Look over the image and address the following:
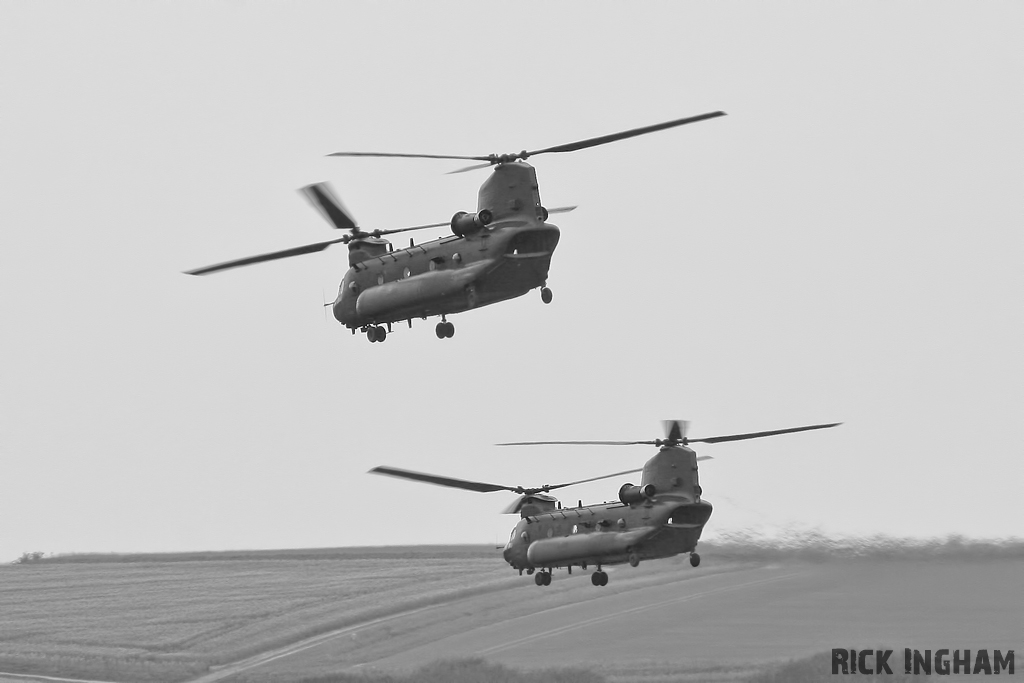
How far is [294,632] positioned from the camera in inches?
3905

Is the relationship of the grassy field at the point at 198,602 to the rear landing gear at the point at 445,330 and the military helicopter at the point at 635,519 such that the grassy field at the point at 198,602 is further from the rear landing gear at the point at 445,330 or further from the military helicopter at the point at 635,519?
the rear landing gear at the point at 445,330

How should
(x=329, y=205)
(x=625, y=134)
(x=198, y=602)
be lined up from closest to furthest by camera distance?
1. (x=625, y=134)
2. (x=329, y=205)
3. (x=198, y=602)

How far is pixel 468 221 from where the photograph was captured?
42719 millimetres

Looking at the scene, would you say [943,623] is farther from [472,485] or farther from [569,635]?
[472,485]

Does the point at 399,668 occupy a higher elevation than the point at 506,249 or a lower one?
lower

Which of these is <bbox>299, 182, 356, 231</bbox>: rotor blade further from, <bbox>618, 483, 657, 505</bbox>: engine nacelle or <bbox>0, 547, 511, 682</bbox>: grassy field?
<bbox>0, 547, 511, 682</bbox>: grassy field

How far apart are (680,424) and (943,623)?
3715 centimetres

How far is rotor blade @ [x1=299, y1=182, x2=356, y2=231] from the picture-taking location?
4919cm

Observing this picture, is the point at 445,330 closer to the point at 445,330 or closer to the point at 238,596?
the point at 445,330

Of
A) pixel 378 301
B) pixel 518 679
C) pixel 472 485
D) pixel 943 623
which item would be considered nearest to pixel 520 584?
pixel 518 679

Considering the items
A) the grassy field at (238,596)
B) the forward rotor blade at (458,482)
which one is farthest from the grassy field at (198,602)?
the forward rotor blade at (458,482)

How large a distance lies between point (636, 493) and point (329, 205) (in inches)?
590

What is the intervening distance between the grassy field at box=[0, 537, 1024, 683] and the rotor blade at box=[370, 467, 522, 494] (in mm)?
25348

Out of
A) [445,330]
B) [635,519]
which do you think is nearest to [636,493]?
[635,519]
